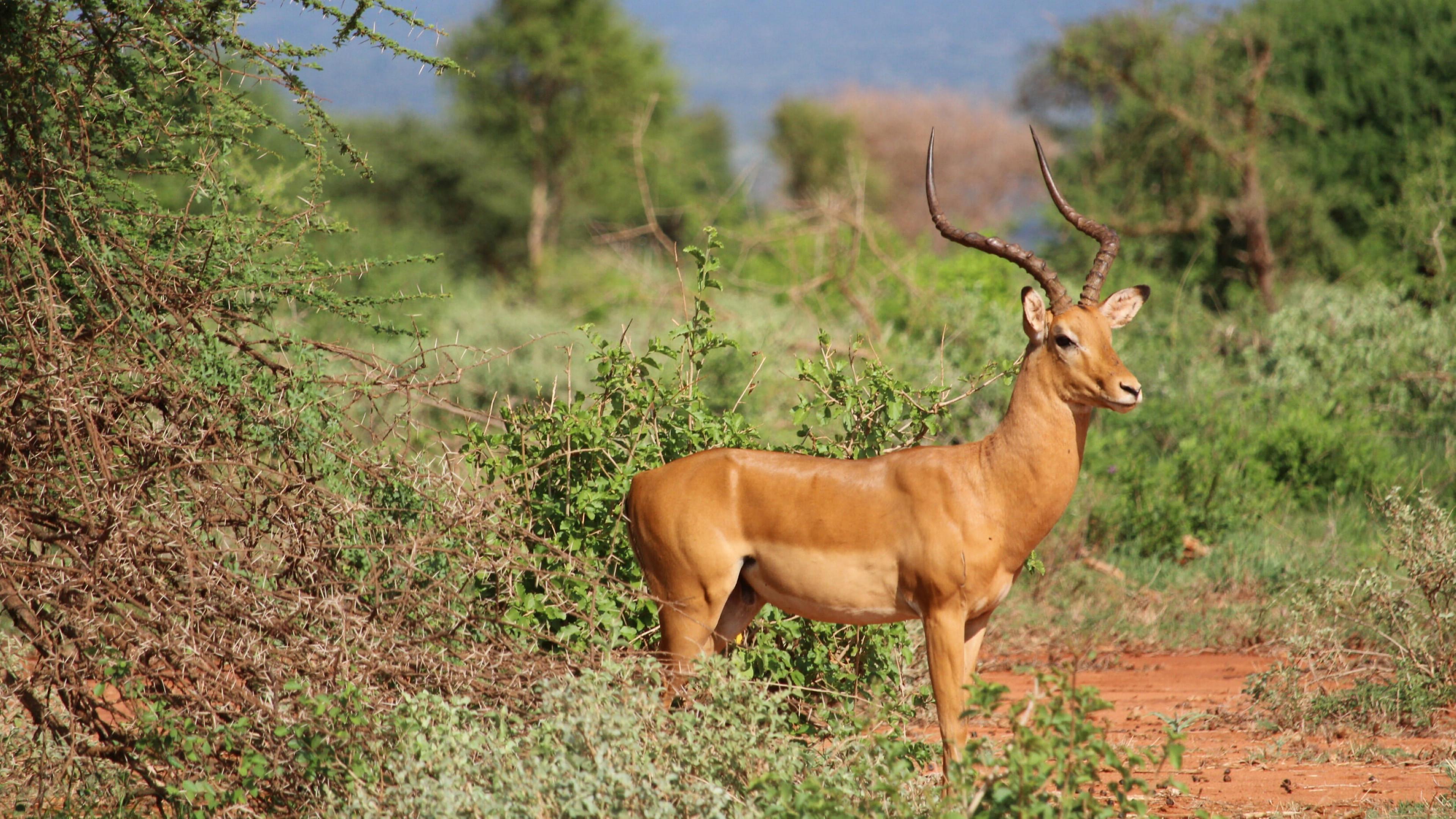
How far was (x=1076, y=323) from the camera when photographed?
16.5ft

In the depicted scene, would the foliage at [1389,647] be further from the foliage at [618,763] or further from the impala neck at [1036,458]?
the foliage at [618,763]

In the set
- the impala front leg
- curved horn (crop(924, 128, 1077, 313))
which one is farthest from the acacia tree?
the impala front leg

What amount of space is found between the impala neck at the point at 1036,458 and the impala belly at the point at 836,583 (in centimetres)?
44

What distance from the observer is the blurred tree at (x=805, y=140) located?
46.2 meters

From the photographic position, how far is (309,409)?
562cm

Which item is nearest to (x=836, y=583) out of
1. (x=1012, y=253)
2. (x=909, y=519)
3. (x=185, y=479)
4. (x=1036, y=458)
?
(x=909, y=519)

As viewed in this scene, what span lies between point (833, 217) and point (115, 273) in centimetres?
901

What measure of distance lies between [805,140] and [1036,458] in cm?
4317

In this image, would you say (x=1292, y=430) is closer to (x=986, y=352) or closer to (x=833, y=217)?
(x=986, y=352)

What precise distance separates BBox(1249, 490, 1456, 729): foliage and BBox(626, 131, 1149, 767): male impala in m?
2.35

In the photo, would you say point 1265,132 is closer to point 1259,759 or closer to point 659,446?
point 1259,759

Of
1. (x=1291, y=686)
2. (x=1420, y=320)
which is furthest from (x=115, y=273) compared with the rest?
(x=1420, y=320)

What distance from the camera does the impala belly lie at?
5.14 metres

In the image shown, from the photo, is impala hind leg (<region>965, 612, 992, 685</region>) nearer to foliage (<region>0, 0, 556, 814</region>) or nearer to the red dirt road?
the red dirt road
